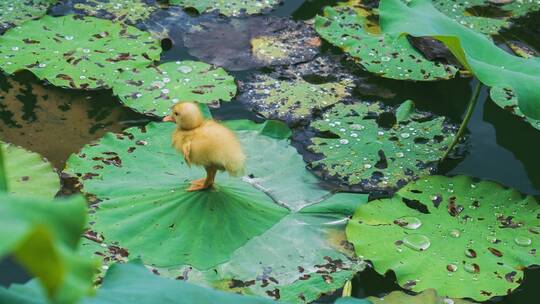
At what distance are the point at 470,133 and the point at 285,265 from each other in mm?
1353

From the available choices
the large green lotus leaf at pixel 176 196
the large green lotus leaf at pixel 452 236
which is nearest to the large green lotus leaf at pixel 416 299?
the large green lotus leaf at pixel 452 236

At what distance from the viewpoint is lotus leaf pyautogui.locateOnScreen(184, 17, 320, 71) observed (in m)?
3.85

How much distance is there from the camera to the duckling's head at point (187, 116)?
2668 mm

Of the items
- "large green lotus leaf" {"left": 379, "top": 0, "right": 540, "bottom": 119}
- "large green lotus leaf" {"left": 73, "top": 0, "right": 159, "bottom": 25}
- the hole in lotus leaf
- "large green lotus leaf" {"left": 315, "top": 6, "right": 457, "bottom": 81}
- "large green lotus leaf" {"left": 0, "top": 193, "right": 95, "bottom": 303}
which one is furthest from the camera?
"large green lotus leaf" {"left": 73, "top": 0, "right": 159, "bottom": 25}

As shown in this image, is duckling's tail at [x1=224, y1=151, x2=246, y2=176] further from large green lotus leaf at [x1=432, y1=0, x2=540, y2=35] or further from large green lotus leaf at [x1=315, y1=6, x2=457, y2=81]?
large green lotus leaf at [x1=432, y1=0, x2=540, y2=35]

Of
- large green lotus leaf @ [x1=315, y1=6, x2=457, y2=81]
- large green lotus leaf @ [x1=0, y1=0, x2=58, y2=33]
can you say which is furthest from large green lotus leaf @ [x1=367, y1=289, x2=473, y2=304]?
large green lotus leaf @ [x1=0, y1=0, x2=58, y2=33]

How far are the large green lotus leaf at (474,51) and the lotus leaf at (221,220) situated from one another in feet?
2.24

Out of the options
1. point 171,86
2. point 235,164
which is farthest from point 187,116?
point 171,86

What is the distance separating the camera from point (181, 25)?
4125 millimetres

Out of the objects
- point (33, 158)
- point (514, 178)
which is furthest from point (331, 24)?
point (33, 158)

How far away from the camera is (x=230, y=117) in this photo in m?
3.43

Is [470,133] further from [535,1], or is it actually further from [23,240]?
[23,240]

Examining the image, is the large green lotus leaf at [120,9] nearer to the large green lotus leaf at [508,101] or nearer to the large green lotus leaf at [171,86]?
the large green lotus leaf at [171,86]

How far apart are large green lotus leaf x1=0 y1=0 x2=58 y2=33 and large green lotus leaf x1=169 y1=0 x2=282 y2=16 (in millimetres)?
714
